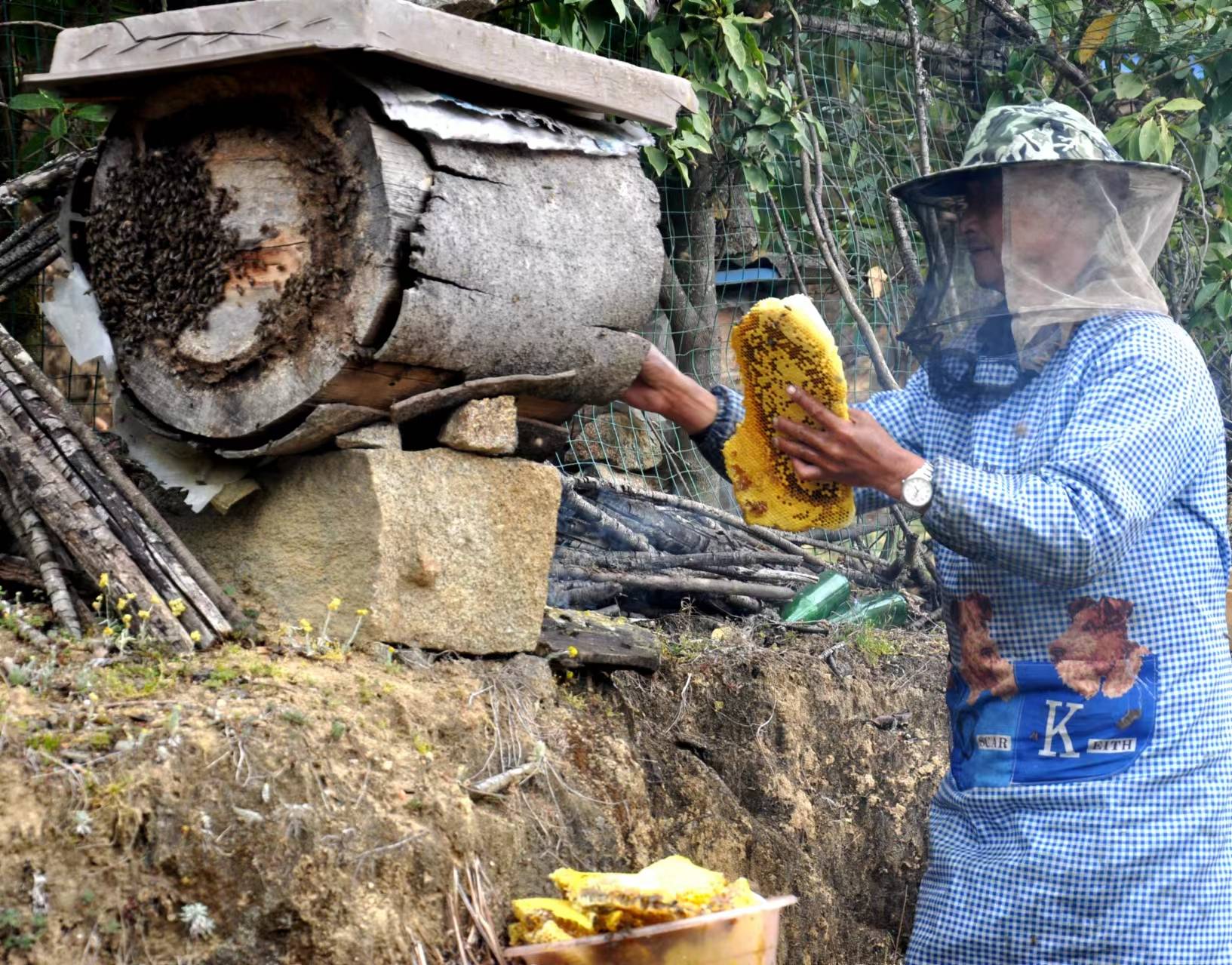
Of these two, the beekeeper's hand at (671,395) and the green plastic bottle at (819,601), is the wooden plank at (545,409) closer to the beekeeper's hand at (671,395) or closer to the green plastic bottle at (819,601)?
the beekeeper's hand at (671,395)

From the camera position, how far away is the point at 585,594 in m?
4.22

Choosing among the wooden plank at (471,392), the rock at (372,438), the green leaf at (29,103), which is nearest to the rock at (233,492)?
the rock at (372,438)

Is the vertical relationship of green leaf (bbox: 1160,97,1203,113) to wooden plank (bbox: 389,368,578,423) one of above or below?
above

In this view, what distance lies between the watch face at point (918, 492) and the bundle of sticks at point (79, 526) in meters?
1.41

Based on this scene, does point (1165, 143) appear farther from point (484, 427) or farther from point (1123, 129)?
point (484, 427)

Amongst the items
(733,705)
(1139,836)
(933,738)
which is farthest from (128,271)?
(933,738)

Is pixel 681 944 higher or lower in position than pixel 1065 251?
lower

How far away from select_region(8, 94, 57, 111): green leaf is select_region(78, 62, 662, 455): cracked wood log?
41.7 inches

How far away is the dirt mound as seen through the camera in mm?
2145

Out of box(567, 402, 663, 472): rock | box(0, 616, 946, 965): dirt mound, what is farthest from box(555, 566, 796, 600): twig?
box(567, 402, 663, 472): rock

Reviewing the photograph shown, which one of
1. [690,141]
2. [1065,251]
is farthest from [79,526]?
[690,141]

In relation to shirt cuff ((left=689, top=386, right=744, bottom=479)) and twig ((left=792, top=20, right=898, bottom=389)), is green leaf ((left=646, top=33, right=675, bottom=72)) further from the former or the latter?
shirt cuff ((left=689, top=386, right=744, bottom=479))

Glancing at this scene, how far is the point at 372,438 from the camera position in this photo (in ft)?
9.52

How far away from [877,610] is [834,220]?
6.27 ft
